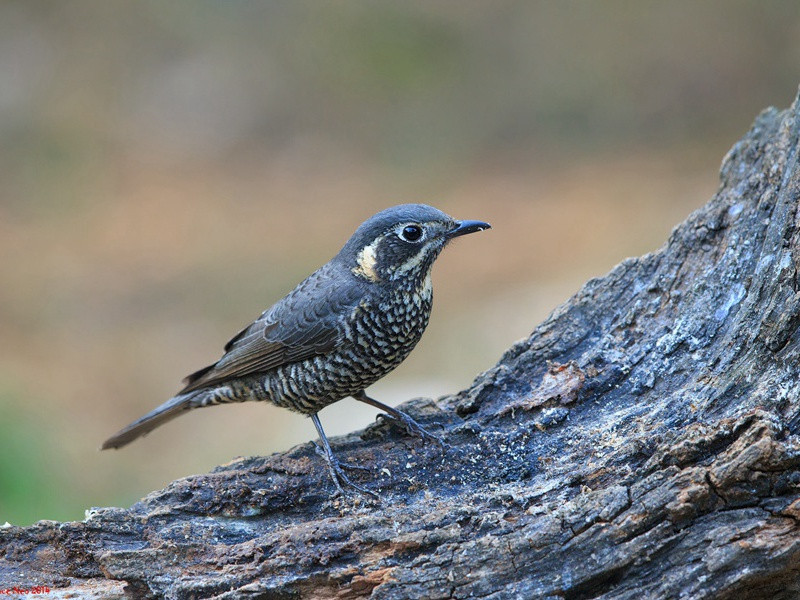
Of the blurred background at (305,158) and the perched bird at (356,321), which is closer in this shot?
the perched bird at (356,321)

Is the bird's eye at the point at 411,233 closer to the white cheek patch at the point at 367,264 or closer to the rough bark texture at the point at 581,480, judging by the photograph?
the white cheek patch at the point at 367,264

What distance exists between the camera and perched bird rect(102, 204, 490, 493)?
202 inches

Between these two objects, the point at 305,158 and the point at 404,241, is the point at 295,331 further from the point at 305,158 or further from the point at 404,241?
the point at 305,158

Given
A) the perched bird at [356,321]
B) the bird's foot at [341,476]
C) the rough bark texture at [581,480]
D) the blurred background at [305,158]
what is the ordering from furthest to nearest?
the blurred background at [305,158], the perched bird at [356,321], the bird's foot at [341,476], the rough bark texture at [581,480]

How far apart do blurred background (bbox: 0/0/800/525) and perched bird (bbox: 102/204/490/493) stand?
4425 millimetres

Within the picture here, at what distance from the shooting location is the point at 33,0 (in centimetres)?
1627

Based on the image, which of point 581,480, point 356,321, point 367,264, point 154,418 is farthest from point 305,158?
point 581,480

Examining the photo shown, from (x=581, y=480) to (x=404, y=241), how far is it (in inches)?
73.8

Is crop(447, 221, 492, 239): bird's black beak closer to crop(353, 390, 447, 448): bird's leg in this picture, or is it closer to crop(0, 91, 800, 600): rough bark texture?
crop(0, 91, 800, 600): rough bark texture

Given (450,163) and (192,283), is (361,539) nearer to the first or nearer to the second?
(192,283)

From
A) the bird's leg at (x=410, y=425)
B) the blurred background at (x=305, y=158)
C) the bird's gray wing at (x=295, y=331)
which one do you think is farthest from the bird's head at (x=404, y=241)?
the blurred background at (x=305, y=158)

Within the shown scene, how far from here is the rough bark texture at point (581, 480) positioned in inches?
139

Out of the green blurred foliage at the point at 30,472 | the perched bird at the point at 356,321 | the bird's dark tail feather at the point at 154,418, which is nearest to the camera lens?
the perched bird at the point at 356,321

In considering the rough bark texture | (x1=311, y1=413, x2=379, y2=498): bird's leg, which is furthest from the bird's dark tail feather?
(x1=311, y1=413, x2=379, y2=498): bird's leg
